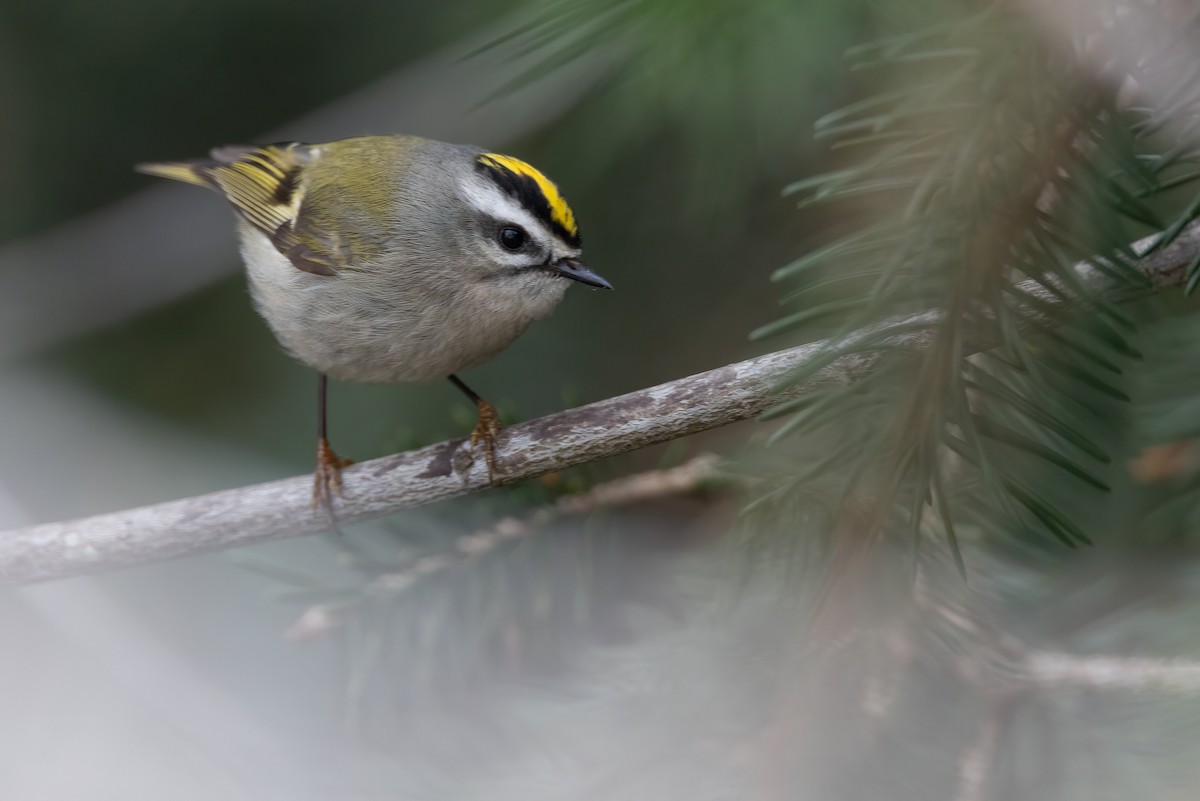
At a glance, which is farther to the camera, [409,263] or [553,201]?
[409,263]

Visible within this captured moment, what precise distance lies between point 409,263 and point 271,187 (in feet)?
1.75

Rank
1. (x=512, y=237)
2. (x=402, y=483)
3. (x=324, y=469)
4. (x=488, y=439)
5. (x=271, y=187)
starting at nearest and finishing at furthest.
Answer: (x=488, y=439) → (x=402, y=483) → (x=324, y=469) → (x=512, y=237) → (x=271, y=187)

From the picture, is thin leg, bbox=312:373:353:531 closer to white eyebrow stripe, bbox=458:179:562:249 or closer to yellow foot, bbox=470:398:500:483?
yellow foot, bbox=470:398:500:483

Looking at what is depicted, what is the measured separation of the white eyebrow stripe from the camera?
155cm

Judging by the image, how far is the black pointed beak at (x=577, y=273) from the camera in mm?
1509

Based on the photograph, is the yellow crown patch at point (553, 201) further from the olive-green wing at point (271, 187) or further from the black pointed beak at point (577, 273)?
the olive-green wing at point (271, 187)

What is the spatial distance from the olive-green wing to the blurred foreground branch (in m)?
0.51

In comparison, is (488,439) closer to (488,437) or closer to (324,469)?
(488,437)

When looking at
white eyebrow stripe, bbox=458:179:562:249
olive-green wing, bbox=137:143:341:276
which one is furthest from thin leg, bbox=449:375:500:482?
olive-green wing, bbox=137:143:341:276

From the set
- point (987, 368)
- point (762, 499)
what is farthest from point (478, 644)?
point (987, 368)

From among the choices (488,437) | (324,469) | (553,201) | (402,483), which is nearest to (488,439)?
(488,437)

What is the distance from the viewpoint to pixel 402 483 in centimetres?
128

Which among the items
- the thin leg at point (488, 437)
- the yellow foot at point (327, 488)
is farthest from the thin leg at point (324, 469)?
the thin leg at point (488, 437)

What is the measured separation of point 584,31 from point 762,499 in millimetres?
529
